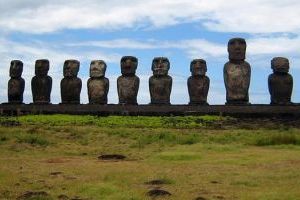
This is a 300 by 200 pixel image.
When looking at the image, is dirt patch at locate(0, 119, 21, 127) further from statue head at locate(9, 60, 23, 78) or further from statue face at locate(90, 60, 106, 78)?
statue head at locate(9, 60, 23, 78)

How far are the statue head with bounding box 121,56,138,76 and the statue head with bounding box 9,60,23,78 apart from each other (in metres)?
4.47

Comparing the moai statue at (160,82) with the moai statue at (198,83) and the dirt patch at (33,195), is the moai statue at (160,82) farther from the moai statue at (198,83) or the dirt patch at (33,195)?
the dirt patch at (33,195)

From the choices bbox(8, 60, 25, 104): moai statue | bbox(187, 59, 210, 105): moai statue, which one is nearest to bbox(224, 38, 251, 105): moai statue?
bbox(187, 59, 210, 105): moai statue

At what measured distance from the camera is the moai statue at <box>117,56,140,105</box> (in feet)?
76.0

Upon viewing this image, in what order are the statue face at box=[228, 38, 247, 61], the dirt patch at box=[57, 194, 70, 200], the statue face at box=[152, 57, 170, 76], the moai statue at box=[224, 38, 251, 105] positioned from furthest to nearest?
the statue face at box=[152, 57, 170, 76] < the statue face at box=[228, 38, 247, 61] < the moai statue at box=[224, 38, 251, 105] < the dirt patch at box=[57, 194, 70, 200]

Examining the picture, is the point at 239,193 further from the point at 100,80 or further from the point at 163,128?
the point at 100,80

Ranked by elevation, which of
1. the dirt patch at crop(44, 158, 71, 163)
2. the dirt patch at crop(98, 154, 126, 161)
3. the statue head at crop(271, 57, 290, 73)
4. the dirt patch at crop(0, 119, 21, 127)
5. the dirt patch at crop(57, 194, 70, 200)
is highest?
the statue head at crop(271, 57, 290, 73)

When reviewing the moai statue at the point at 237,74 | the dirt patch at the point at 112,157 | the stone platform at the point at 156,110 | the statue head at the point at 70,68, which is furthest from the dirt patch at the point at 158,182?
the statue head at the point at 70,68

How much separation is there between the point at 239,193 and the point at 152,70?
1482 cm

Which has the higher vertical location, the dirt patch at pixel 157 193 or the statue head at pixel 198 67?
the statue head at pixel 198 67

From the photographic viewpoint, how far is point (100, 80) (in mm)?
23641

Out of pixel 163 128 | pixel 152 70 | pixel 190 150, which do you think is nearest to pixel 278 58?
pixel 152 70

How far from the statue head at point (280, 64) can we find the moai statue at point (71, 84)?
734 centimetres

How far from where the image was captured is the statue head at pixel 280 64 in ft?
72.1
